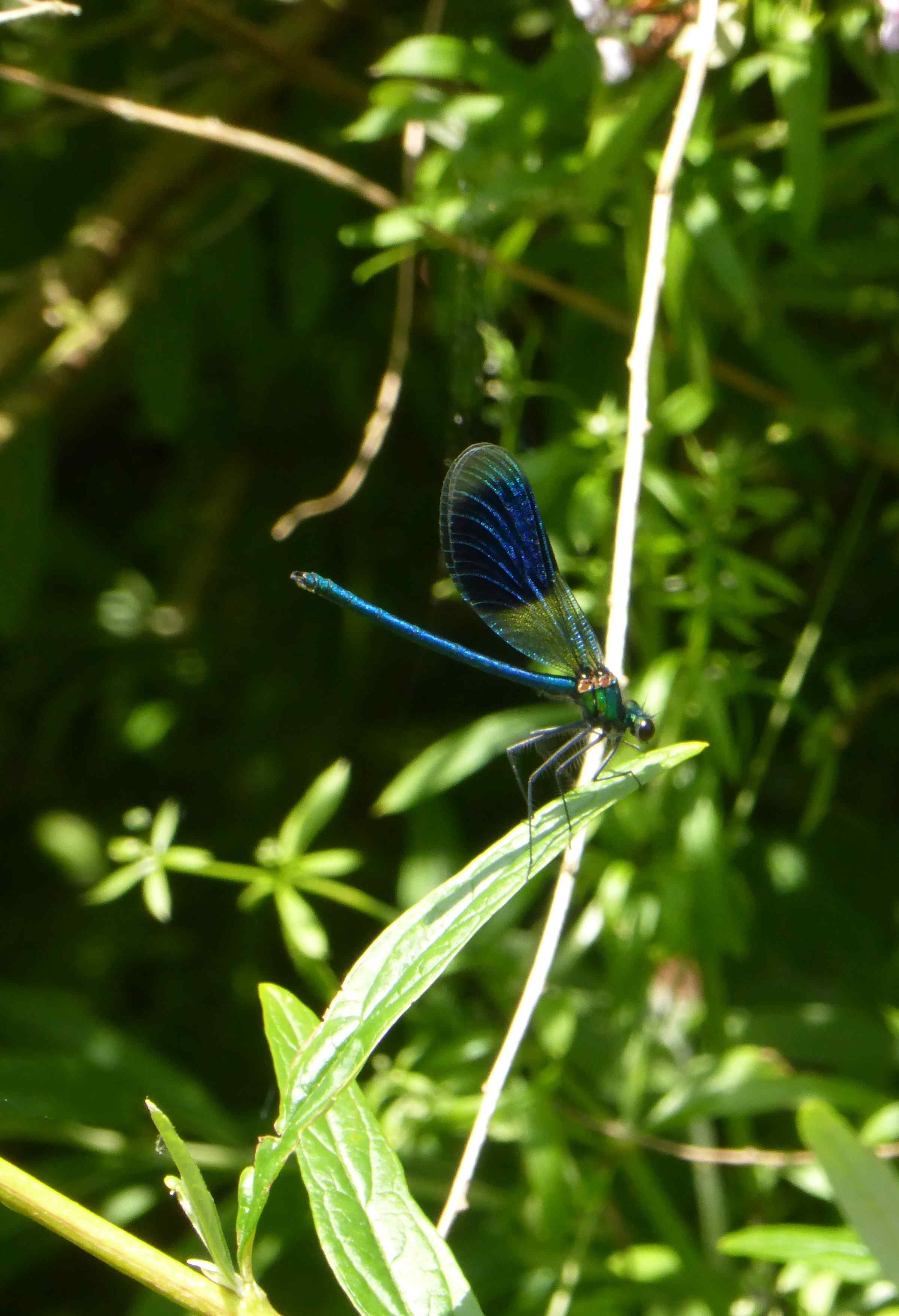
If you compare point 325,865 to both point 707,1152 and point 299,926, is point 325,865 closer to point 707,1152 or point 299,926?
point 299,926

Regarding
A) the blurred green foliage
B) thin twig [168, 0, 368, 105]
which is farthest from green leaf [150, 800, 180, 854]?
thin twig [168, 0, 368, 105]

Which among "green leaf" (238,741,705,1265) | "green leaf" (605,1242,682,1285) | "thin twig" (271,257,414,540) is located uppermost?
"thin twig" (271,257,414,540)

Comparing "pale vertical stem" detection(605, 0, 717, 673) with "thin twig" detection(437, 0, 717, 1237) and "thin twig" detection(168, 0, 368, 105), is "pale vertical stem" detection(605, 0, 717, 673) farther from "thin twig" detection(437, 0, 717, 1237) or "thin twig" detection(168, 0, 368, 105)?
"thin twig" detection(168, 0, 368, 105)

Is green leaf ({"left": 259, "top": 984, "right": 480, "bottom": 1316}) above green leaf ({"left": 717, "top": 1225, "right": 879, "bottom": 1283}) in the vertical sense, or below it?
above

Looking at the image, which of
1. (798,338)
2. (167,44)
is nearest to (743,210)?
(798,338)

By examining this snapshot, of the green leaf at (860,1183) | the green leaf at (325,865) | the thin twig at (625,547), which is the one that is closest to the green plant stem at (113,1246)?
the thin twig at (625,547)

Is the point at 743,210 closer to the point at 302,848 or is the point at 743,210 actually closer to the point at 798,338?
the point at 798,338

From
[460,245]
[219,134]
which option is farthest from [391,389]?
[219,134]
